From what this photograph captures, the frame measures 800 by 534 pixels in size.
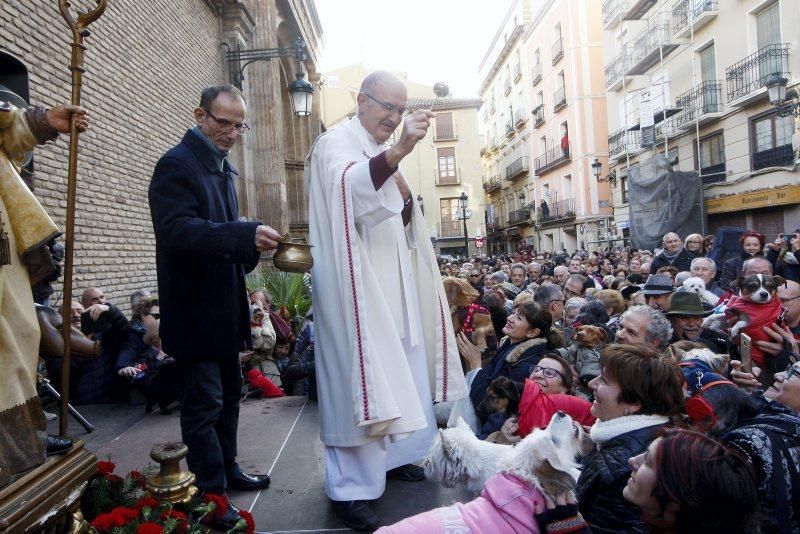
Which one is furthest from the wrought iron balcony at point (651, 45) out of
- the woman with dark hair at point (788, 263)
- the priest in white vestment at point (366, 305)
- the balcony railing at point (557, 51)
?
the priest in white vestment at point (366, 305)

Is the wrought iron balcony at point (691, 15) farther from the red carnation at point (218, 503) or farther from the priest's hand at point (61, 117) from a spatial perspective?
the red carnation at point (218, 503)

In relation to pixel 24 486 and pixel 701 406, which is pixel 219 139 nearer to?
pixel 24 486

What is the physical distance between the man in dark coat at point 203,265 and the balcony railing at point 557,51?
34321 mm

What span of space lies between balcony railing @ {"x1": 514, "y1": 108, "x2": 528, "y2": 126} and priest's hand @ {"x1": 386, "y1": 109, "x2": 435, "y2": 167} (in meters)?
41.3

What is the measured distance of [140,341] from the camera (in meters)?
5.24

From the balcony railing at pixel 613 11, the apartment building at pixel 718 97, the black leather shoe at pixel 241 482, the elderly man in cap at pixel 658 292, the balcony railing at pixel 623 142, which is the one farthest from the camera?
the balcony railing at pixel 623 142

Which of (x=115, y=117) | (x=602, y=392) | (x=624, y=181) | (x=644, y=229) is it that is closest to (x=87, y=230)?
(x=115, y=117)

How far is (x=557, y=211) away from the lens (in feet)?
119

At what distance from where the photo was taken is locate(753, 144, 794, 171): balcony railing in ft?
51.6

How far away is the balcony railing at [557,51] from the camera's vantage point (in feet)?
111

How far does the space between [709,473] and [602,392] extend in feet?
2.31

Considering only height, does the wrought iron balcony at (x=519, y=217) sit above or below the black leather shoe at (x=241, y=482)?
above

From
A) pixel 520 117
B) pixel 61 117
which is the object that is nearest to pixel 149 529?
pixel 61 117

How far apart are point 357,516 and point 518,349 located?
1.61 metres
